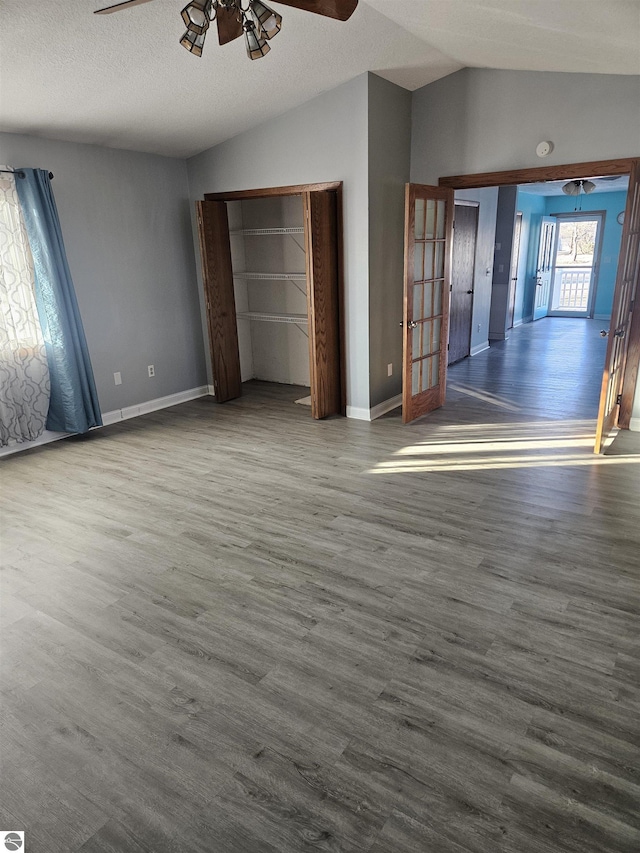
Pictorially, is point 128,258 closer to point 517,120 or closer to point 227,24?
point 227,24

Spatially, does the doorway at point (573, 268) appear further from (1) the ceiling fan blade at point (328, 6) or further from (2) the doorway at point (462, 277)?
(1) the ceiling fan blade at point (328, 6)

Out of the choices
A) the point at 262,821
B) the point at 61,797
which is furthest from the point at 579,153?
the point at 61,797

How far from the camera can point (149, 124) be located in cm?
433

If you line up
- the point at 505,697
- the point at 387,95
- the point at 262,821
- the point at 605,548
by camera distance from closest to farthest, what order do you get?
the point at 262,821 → the point at 505,697 → the point at 605,548 → the point at 387,95

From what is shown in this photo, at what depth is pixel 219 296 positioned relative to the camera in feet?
18.0

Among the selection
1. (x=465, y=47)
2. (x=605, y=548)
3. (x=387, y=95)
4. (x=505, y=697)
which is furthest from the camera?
(x=387, y=95)

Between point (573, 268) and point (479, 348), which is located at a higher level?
point (573, 268)

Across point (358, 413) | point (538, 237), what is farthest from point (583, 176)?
point (538, 237)

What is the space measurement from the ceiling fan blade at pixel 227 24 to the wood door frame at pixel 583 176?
9.36 feet

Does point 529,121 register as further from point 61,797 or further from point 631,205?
point 61,797

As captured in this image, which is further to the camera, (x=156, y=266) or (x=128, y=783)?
(x=156, y=266)

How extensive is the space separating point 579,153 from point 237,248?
363cm

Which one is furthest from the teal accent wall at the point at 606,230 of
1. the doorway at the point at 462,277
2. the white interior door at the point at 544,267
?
the doorway at the point at 462,277

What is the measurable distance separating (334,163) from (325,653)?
393cm
